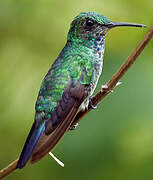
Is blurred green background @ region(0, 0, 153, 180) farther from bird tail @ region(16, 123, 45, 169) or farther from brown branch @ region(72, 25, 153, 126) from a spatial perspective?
brown branch @ region(72, 25, 153, 126)

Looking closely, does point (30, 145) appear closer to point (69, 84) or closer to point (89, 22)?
point (69, 84)

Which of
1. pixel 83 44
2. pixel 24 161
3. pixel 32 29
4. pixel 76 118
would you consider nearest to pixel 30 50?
pixel 32 29

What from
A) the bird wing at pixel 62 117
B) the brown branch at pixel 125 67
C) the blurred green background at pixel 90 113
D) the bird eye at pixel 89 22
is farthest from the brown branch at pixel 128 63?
the blurred green background at pixel 90 113

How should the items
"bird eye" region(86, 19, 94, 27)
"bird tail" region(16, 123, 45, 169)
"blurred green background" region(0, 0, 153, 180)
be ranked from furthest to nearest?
"blurred green background" region(0, 0, 153, 180) < "bird eye" region(86, 19, 94, 27) < "bird tail" region(16, 123, 45, 169)

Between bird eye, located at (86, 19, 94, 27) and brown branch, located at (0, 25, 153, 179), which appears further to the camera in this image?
bird eye, located at (86, 19, 94, 27)

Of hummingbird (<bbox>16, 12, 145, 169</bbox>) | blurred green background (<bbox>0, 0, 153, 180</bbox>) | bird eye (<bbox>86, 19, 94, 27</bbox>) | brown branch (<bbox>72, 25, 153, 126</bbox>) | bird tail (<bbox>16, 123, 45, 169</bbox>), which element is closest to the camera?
brown branch (<bbox>72, 25, 153, 126</bbox>)

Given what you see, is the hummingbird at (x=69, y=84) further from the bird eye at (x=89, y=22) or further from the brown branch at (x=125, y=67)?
the brown branch at (x=125, y=67)

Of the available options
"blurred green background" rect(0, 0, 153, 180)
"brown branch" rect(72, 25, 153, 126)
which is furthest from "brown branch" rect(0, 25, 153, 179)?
"blurred green background" rect(0, 0, 153, 180)

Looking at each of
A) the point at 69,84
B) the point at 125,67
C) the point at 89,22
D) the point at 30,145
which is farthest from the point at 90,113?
the point at 125,67
